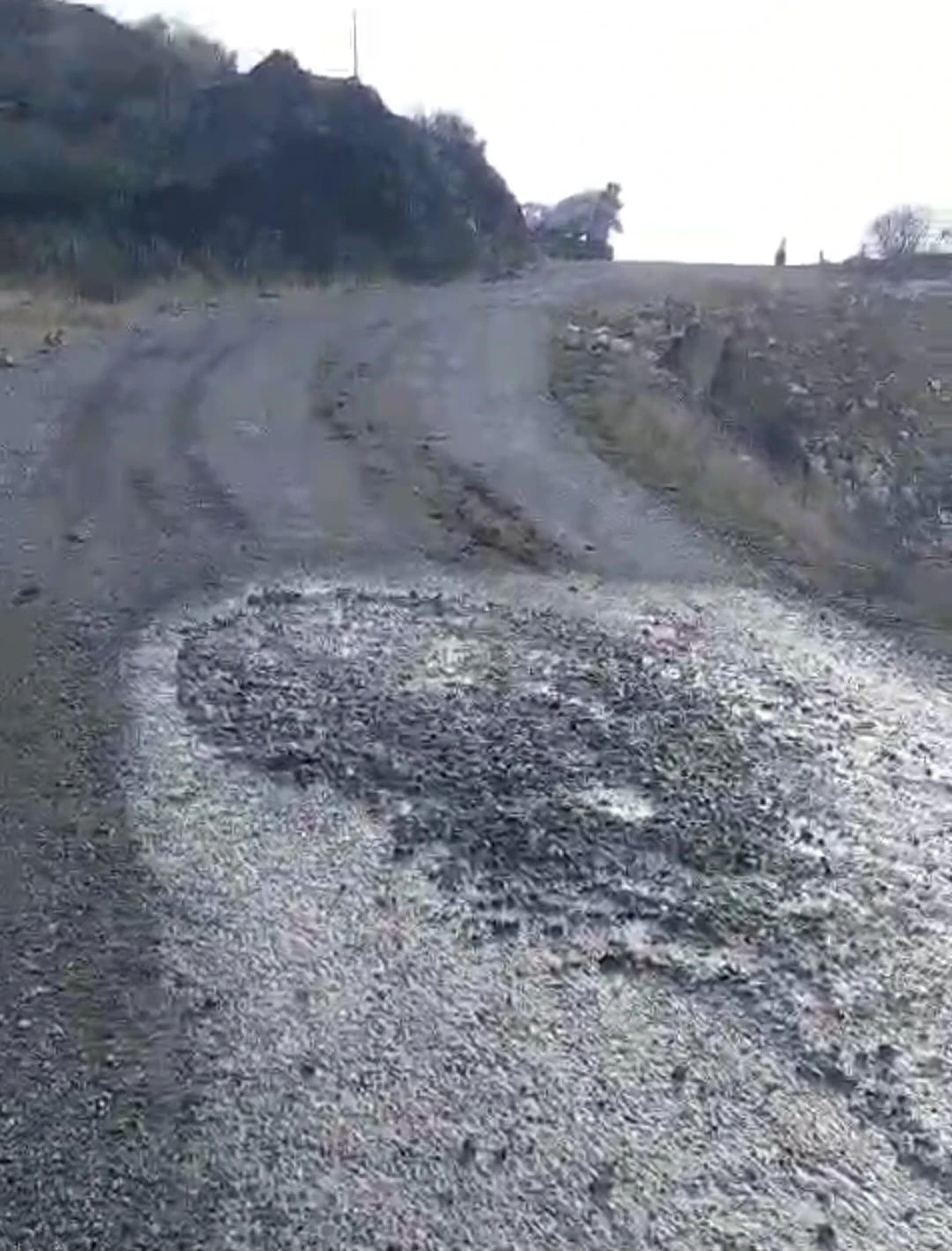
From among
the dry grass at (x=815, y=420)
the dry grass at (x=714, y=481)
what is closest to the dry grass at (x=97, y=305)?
the dry grass at (x=815, y=420)

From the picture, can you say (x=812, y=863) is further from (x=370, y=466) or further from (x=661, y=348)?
(x=661, y=348)

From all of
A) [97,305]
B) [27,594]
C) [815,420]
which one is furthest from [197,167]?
[27,594]

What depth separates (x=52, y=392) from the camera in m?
14.7

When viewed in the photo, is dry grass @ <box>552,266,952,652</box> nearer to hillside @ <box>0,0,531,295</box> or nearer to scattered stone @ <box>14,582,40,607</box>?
scattered stone @ <box>14,582,40,607</box>

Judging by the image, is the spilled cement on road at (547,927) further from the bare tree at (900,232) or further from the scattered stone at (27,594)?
the bare tree at (900,232)

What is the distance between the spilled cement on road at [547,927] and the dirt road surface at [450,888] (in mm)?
16

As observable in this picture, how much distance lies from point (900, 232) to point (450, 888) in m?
43.5

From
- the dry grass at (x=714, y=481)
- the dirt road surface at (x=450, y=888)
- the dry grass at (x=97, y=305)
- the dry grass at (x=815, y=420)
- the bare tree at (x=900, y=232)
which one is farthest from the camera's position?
the bare tree at (x=900, y=232)

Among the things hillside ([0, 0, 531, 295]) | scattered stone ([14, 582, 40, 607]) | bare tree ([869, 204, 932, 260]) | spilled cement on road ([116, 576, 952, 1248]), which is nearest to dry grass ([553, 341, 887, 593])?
spilled cement on road ([116, 576, 952, 1248])

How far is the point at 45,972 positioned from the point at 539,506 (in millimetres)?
6941

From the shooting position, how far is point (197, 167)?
30844 millimetres

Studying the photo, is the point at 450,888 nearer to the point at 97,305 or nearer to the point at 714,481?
the point at 714,481

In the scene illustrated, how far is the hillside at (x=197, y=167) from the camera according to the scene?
92.9ft

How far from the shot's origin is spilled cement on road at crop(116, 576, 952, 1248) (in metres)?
4.25
